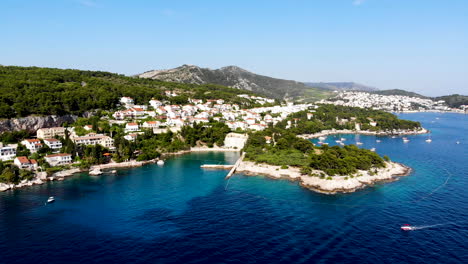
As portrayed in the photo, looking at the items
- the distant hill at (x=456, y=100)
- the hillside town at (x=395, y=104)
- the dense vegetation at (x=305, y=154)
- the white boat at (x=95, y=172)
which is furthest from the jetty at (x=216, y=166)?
the distant hill at (x=456, y=100)

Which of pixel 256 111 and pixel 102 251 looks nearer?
pixel 102 251

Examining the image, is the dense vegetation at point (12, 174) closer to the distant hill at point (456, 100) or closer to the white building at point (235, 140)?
the white building at point (235, 140)

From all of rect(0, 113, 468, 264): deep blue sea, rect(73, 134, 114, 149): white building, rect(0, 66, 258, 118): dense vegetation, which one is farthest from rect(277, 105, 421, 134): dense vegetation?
rect(73, 134, 114, 149): white building

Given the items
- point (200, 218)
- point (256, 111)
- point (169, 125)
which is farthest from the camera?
point (256, 111)

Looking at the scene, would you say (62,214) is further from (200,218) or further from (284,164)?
(284,164)

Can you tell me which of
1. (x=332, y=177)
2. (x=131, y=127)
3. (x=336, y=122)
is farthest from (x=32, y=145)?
(x=336, y=122)

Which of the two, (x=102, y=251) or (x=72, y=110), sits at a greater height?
(x=72, y=110)

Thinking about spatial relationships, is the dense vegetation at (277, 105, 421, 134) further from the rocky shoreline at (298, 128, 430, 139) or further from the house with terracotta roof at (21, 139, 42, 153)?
the house with terracotta roof at (21, 139, 42, 153)

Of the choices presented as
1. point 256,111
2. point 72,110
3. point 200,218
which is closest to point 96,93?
point 72,110
